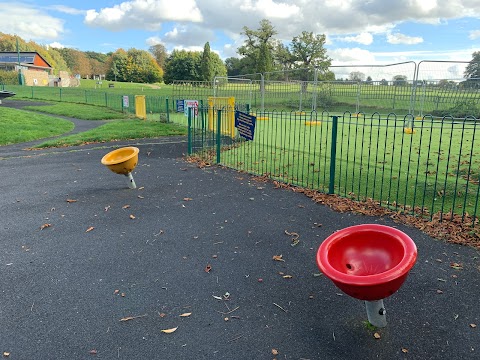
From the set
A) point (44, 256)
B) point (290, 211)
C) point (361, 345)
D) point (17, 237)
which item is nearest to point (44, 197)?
point (17, 237)

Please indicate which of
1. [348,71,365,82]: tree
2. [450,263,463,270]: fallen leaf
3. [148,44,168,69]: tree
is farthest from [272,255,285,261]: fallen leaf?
[148,44,168,69]: tree

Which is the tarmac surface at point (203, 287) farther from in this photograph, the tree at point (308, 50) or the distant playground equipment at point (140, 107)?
the tree at point (308, 50)

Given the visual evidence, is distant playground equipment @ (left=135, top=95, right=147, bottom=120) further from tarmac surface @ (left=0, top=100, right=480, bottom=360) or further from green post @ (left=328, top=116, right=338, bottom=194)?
green post @ (left=328, top=116, right=338, bottom=194)

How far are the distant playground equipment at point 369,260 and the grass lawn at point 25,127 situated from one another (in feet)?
47.8

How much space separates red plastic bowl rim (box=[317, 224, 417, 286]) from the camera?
2.33m

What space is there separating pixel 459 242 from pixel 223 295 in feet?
9.46

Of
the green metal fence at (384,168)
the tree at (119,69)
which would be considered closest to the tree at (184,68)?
the tree at (119,69)

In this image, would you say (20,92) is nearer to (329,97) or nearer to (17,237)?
(329,97)

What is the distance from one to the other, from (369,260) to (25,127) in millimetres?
17619

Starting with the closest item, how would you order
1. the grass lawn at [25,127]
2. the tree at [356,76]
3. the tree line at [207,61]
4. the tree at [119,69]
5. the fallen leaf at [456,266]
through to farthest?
the fallen leaf at [456,266]
the grass lawn at [25,127]
the tree at [356,76]
the tree line at [207,61]
the tree at [119,69]

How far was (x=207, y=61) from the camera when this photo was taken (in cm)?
4338

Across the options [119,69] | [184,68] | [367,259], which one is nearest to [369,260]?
[367,259]

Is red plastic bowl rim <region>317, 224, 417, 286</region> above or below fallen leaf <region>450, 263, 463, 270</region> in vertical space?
above

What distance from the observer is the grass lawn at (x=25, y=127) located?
1451cm
